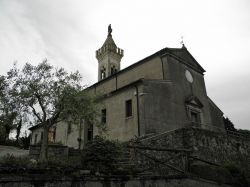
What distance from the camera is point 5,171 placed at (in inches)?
261

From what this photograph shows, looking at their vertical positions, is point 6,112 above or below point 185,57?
below

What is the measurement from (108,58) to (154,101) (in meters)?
27.8

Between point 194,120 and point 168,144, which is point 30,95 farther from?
point 194,120

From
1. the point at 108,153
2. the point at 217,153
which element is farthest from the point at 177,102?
the point at 108,153

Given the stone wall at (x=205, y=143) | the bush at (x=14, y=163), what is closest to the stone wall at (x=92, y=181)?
the bush at (x=14, y=163)

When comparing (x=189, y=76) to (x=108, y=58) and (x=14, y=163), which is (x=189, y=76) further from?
(x=108, y=58)

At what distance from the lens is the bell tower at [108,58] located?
4788 centimetres

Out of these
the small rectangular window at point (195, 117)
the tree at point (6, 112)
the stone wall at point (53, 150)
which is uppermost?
the small rectangular window at point (195, 117)

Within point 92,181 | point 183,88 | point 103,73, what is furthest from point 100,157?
point 103,73

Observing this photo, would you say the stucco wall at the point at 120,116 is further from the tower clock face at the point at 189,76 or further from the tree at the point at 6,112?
the tree at the point at 6,112

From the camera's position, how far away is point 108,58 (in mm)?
47969

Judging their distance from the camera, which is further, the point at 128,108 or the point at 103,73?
the point at 103,73

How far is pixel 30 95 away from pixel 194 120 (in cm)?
1613

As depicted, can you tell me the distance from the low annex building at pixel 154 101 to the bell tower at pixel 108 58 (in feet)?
57.2
